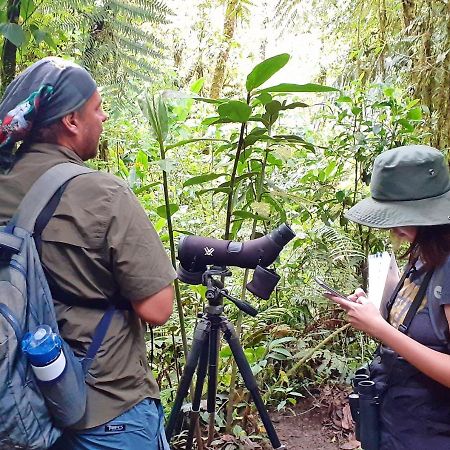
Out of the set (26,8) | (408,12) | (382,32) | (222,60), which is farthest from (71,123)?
(222,60)

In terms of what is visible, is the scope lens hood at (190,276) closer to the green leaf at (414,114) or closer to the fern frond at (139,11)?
the fern frond at (139,11)

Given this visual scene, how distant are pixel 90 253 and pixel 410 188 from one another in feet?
2.45

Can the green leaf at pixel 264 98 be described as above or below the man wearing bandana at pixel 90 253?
above

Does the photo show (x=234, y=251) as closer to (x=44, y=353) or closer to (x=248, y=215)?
(x=248, y=215)

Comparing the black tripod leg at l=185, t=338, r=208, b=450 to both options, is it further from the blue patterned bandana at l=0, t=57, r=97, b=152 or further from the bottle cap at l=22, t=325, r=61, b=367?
the blue patterned bandana at l=0, t=57, r=97, b=152

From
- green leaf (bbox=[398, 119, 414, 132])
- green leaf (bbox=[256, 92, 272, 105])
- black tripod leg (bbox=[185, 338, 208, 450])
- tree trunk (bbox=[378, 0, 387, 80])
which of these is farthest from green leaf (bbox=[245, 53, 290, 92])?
tree trunk (bbox=[378, 0, 387, 80])

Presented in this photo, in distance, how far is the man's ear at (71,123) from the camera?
1.14 meters

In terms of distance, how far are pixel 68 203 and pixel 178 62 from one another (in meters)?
6.18

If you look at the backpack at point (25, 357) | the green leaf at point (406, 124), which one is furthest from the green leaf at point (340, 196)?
the backpack at point (25, 357)

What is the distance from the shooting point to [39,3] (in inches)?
62.5

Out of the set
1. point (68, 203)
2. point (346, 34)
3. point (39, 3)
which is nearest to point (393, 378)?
point (68, 203)

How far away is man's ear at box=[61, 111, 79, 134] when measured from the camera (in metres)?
1.14

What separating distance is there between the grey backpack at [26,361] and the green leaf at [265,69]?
88cm

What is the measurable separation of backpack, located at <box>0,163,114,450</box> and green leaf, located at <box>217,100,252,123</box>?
0.78 meters
